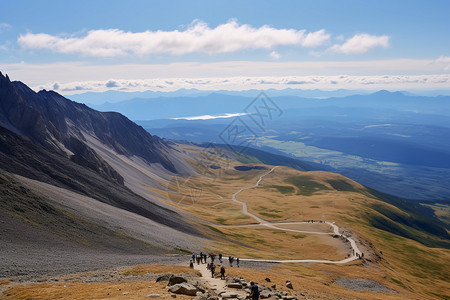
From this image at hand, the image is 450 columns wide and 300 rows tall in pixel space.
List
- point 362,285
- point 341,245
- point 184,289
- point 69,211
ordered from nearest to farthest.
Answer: point 184,289 < point 362,285 < point 69,211 < point 341,245

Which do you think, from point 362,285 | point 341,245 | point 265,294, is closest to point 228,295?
point 265,294

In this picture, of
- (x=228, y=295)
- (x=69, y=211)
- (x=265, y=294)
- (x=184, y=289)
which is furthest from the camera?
(x=69, y=211)

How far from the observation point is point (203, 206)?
7416 inches

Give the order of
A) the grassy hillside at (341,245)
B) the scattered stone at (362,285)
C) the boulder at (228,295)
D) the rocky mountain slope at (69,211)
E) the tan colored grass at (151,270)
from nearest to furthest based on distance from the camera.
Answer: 1. the boulder at (228,295)
2. the tan colored grass at (151,270)
3. the rocky mountain slope at (69,211)
4. the scattered stone at (362,285)
5. the grassy hillside at (341,245)

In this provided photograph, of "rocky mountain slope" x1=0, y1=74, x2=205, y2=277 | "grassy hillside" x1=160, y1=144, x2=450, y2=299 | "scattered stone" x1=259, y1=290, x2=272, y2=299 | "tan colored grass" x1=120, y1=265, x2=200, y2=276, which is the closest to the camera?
"scattered stone" x1=259, y1=290, x2=272, y2=299

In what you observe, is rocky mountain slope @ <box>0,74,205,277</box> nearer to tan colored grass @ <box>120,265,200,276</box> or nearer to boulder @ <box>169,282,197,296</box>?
tan colored grass @ <box>120,265,200,276</box>

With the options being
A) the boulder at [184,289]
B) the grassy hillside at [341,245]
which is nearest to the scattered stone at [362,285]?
the grassy hillside at [341,245]

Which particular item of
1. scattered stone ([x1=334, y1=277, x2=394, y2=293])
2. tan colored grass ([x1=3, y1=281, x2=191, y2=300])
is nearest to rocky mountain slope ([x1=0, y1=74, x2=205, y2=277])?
tan colored grass ([x1=3, y1=281, x2=191, y2=300])

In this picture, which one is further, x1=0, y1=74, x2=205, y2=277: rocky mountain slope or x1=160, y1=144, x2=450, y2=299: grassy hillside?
x1=160, y1=144, x2=450, y2=299: grassy hillside

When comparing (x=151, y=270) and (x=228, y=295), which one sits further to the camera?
(x=151, y=270)

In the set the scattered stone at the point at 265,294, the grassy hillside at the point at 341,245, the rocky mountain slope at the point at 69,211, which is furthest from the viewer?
the grassy hillside at the point at 341,245

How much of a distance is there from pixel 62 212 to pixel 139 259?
24951 mm

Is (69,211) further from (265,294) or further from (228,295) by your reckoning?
(265,294)

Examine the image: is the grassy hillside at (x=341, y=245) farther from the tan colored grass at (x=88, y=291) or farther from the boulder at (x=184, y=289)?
A: the tan colored grass at (x=88, y=291)
